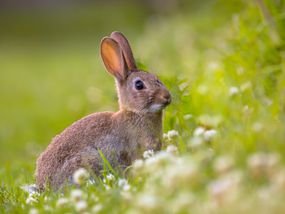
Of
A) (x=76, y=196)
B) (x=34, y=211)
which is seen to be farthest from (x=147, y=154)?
(x=34, y=211)

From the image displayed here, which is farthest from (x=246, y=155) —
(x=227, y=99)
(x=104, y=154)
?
(x=227, y=99)

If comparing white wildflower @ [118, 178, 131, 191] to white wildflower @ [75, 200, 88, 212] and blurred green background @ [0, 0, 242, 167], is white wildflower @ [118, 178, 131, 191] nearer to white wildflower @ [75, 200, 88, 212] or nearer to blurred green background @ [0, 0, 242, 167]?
white wildflower @ [75, 200, 88, 212]

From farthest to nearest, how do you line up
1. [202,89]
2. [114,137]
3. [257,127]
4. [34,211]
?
[202,89], [114,137], [34,211], [257,127]

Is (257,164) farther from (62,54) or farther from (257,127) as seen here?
(62,54)

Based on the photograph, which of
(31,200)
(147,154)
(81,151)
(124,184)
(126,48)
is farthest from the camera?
(126,48)

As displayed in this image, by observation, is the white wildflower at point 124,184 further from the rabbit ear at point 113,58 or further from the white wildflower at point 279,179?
the rabbit ear at point 113,58

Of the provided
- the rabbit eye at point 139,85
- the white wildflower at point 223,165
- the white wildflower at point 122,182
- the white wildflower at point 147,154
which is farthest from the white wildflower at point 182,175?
the rabbit eye at point 139,85

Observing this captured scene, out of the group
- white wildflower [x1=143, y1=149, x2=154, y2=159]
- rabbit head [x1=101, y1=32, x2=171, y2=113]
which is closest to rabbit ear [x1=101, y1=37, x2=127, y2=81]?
rabbit head [x1=101, y1=32, x2=171, y2=113]

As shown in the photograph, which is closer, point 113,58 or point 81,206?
point 81,206
